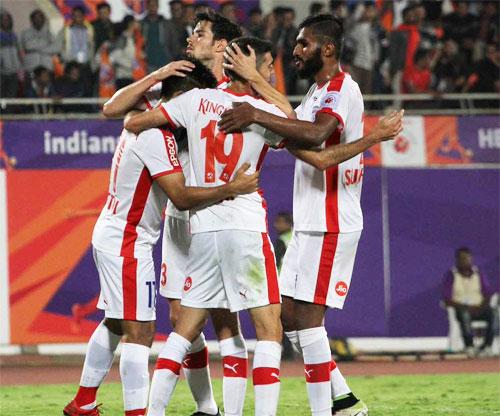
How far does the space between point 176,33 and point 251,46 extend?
8.53 metres

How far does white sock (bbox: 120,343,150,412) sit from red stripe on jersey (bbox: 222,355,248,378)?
0.50 meters

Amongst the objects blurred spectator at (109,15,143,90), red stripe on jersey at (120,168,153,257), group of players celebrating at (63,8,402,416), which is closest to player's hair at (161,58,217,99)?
group of players celebrating at (63,8,402,416)

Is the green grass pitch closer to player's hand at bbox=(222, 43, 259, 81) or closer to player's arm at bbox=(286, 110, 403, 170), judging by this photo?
player's arm at bbox=(286, 110, 403, 170)

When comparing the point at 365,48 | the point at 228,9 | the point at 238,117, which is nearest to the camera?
the point at 238,117

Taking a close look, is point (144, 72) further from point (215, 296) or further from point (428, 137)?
point (215, 296)

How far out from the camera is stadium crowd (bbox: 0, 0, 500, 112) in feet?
48.6

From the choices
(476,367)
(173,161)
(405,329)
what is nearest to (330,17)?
(173,161)

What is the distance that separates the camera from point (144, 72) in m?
14.9

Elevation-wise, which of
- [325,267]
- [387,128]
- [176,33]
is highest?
[176,33]

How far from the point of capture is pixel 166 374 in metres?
6.47

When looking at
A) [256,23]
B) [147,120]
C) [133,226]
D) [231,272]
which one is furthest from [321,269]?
[256,23]

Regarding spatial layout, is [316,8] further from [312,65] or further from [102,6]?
[312,65]

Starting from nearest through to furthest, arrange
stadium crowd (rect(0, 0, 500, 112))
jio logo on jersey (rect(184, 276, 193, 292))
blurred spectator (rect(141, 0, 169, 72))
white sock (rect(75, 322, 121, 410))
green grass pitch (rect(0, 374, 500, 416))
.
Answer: jio logo on jersey (rect(184, 276, 193, 292)), white sock (rect(75, 322, 121, 410)), green grass pitch (rect(0, 374, 500, 416)), stadium crowd (rect(0, 0, 500, 112)), blurred spectator (rect(141, 0, 169, 72))

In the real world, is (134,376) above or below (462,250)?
below
